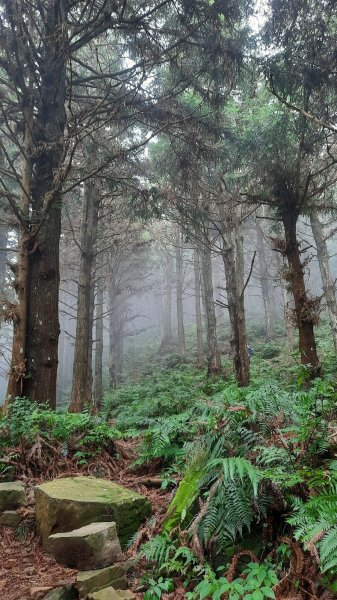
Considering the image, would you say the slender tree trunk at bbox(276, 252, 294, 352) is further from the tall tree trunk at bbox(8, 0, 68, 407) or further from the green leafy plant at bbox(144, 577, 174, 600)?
the green leafy plant at bbox(144, 577, 174, 600)

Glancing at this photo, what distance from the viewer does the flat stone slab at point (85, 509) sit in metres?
3.50

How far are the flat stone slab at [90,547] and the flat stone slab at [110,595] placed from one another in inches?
14.0

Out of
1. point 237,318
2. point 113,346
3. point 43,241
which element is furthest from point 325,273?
point 113,346

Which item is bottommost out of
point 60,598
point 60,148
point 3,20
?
point 60,598

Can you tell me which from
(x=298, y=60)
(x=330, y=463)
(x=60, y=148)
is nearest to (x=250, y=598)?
(x=330, y=463)

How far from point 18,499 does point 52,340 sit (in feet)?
10.0

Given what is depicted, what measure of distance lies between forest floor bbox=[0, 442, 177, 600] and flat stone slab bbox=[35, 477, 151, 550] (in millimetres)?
163

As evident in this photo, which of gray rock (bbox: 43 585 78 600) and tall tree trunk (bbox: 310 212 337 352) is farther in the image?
tall tree trunk (bbox: 310 212 337 352)

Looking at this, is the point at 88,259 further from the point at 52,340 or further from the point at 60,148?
the point at 52,340

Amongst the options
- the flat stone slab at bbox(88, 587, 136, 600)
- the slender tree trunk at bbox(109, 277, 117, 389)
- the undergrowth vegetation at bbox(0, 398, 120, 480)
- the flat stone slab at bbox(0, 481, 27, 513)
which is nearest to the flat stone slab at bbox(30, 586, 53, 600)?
the flat stone slab at bbox(88, 587, 136, 600)

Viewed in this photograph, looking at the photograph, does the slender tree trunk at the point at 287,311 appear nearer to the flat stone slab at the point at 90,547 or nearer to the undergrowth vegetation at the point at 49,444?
the undergrowth vegetation at the point at 49,444

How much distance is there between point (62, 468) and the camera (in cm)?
496

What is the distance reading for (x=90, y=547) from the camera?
2914 millimetres

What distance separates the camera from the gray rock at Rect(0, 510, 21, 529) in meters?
4.05
